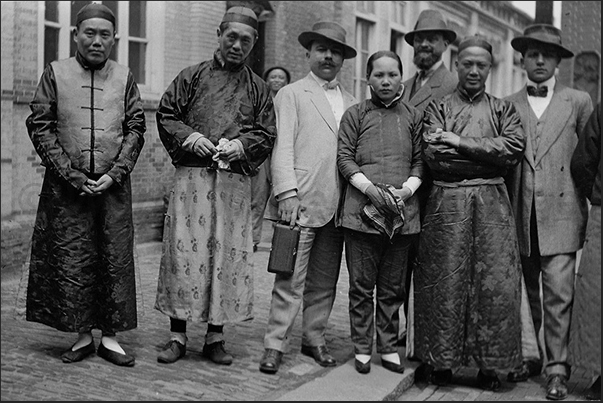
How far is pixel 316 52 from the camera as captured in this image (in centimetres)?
519

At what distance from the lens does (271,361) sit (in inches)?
197

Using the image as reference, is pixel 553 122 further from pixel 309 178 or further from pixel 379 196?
pixel 309 178

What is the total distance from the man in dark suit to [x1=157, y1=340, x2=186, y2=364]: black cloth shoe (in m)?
1.55

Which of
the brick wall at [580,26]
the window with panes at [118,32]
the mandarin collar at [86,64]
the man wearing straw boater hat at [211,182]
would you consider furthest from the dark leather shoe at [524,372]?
the brick wall at [580,26]

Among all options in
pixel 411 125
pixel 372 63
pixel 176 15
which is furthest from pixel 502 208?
pixel 176 15

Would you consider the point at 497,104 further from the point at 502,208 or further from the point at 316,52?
the point at 316,52

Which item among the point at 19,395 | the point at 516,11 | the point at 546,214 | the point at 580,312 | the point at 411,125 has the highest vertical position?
the point at 516,11

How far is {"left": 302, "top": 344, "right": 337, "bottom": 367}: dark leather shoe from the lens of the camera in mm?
5203

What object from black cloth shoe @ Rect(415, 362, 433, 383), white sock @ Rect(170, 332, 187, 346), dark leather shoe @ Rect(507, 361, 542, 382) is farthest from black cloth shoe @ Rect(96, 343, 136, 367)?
dark leather shoe @ Rect(507, 361, 542, 382)

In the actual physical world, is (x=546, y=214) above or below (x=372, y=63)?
below

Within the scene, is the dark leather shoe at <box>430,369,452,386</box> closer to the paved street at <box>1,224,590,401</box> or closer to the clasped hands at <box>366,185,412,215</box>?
the paved street at <box>1,224,590,401</box>

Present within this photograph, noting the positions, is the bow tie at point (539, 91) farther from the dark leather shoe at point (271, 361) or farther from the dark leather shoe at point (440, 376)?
the dark leather shoe at point (271, 361)

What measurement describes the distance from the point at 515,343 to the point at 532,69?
1.73 m

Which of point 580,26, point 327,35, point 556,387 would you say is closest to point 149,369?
point 327,35
